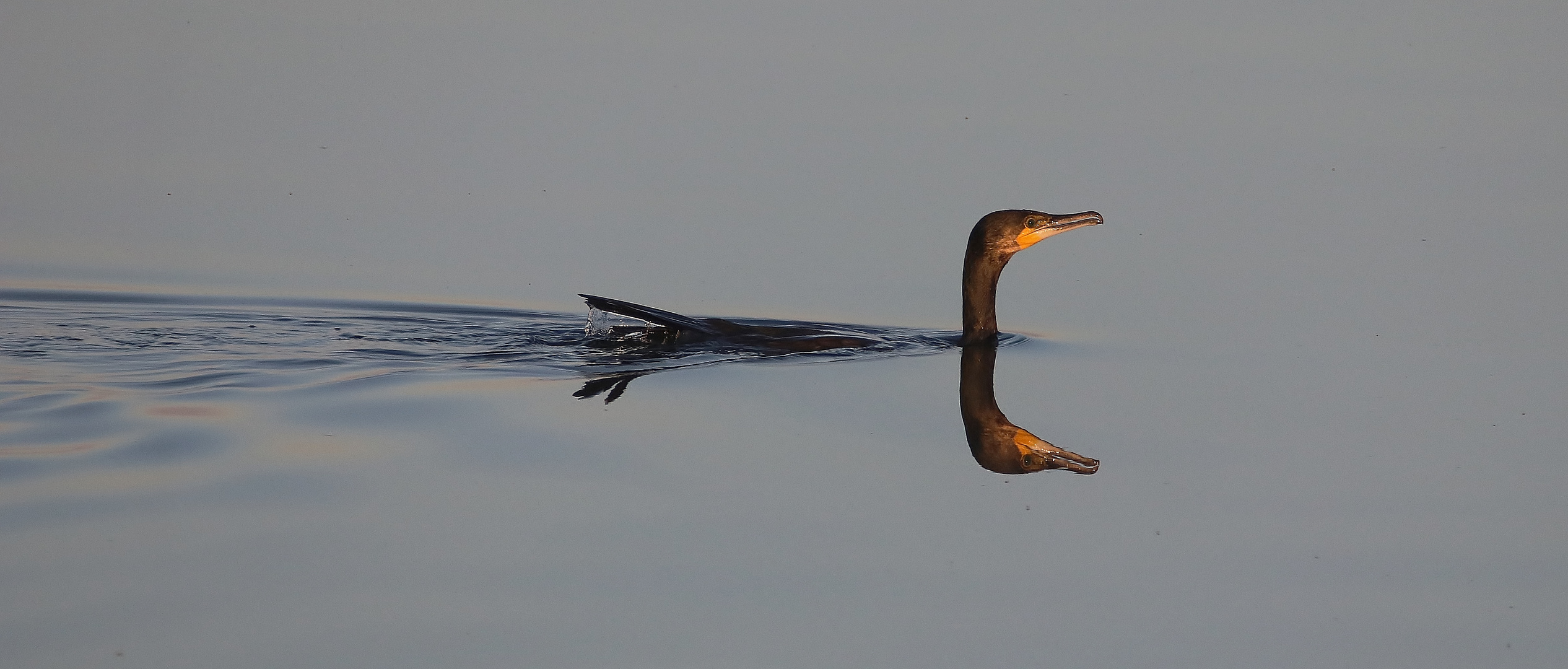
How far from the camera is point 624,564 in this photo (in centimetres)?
534

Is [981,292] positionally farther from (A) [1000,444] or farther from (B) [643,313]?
(A) [1000,444]

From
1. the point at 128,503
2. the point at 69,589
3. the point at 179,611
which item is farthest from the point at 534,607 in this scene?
the point at 128,503

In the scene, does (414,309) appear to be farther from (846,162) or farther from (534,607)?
(534,607)

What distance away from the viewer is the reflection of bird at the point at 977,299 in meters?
9.45

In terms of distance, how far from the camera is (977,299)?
10.3 meters

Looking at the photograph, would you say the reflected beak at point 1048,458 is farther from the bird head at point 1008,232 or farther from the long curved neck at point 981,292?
the bird head at point 1008,232

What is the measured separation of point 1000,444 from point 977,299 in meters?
3.02

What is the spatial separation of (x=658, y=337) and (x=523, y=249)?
7.75 ft

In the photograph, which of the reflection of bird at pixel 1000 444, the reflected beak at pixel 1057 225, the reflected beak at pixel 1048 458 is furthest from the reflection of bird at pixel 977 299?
the reflected beak at pixel 1048 458

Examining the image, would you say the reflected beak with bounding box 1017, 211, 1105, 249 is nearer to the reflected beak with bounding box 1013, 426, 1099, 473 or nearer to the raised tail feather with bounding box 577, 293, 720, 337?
the raised tail feather with bounding box 577, 293, 720, 337

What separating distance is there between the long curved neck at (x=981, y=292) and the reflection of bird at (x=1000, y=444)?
1.27 m

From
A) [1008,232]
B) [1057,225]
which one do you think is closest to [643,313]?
[1008,232]

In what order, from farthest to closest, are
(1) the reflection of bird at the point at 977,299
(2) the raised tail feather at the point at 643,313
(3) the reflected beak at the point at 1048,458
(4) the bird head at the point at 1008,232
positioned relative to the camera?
1. (4) the bird head at the point at 1008,232
2. (1) the reflection of bird at the point at 977,299
3. (2) the raised tail feather at the point at 643,313
4. (3) the reflected beak at the point at 1048,458

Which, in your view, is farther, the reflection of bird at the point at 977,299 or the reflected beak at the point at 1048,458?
the reflection of bird at the point at 977,299
